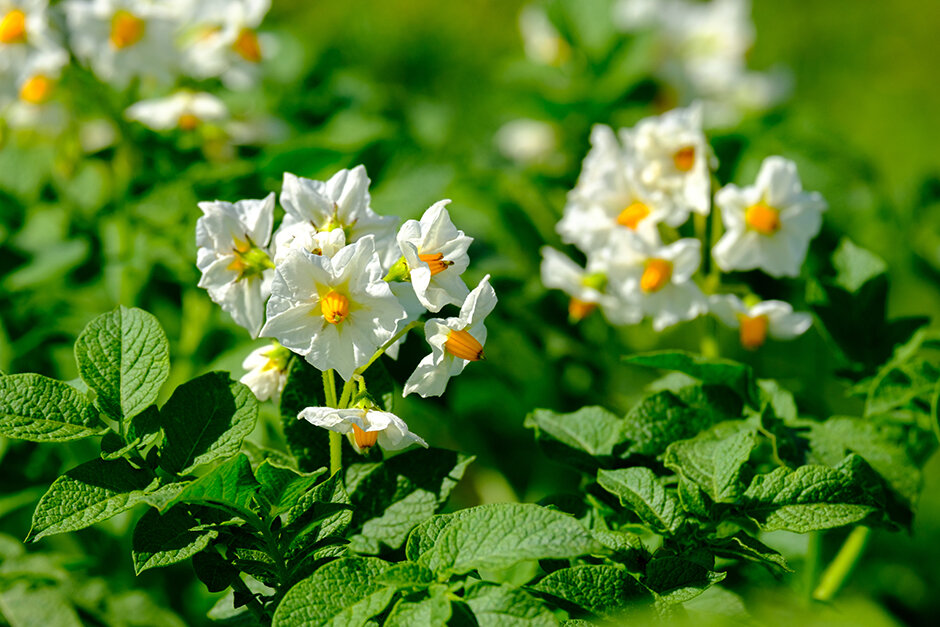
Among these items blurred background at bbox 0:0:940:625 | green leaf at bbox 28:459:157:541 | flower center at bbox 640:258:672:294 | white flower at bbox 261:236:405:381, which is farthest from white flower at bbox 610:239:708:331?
green leaf at bbox 28:459:157:541

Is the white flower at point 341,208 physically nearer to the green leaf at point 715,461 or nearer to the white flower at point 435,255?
the white flower at point 435,255

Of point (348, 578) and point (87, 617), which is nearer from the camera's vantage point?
point (348, 578)

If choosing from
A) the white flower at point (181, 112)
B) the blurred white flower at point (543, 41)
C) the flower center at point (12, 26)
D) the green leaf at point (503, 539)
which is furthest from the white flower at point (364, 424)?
the blurred white flower at point (543, 41)

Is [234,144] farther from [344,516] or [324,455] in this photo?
[344,516]

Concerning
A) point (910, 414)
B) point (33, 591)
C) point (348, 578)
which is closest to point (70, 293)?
point (33, 591)

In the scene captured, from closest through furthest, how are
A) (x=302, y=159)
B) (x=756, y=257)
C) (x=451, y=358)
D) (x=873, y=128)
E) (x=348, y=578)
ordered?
(x=348, y=578)
(x=451, y=358)
(x=756, y=257)
(x=302, y=159)
(x=873, y=128)

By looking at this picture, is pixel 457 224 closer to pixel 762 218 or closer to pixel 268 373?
pixel 762 218

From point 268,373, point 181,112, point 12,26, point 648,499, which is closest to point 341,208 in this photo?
point 268,373
